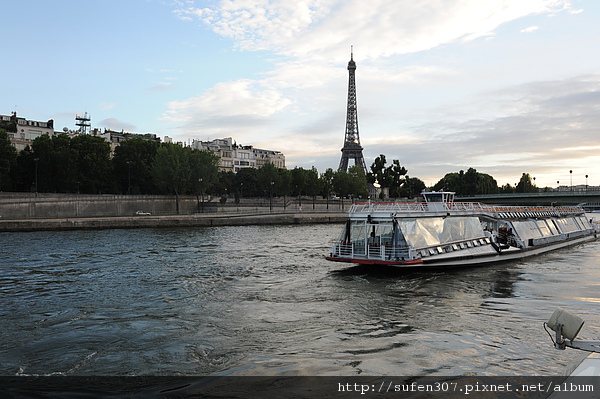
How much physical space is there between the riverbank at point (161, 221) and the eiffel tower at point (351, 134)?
2863 inches

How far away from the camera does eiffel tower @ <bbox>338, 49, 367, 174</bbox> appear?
143875mm

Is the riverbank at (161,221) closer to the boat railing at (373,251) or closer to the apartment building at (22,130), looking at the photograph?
the boat railing at (373,251)

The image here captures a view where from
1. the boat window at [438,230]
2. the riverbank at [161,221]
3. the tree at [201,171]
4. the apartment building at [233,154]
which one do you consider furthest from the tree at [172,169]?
the apartment building at [233,154]

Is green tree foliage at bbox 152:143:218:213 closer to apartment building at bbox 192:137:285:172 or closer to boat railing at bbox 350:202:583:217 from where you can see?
boat railing at bbox 350:202:583:217

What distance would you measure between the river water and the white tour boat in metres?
0.78

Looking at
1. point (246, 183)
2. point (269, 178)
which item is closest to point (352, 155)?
point (246, 183)

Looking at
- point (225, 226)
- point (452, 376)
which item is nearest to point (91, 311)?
point (452, 376)

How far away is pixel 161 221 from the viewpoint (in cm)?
5512

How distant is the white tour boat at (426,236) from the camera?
20.3 meters

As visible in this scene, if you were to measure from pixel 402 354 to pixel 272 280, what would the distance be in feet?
33.4

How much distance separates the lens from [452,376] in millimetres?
8680

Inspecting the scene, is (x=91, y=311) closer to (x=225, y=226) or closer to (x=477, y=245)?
(x=477, y=245)

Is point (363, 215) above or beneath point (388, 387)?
above

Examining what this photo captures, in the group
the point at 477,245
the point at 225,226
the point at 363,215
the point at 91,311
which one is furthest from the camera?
the point at 225,226
